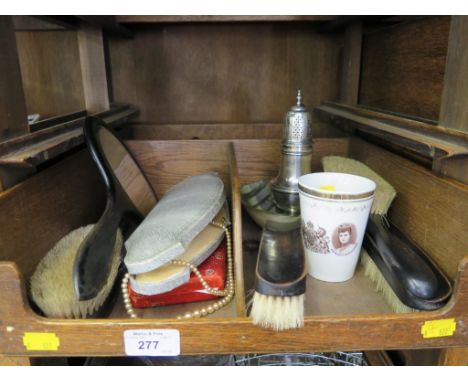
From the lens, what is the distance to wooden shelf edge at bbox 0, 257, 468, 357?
0.43 m

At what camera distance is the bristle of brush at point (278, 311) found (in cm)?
40

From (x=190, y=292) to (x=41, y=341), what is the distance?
173mm

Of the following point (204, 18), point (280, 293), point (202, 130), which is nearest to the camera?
point (280, 293)

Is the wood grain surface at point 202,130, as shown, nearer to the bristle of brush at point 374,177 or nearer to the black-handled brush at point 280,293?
the bristle of brush at point 374,177

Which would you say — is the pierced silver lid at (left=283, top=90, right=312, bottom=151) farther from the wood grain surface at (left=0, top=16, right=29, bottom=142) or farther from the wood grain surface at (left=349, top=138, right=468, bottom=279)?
the wood grain surface at (left=0, top=16, right=29, bottom=142)

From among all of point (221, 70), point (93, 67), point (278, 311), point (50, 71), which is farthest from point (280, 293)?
point (50, 71)

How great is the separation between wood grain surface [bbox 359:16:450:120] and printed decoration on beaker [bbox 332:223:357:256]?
0.27 meters

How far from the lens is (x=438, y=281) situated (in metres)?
0.46

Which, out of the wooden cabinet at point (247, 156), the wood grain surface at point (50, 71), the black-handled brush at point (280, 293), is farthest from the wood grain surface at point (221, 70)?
the black-handled brush at point (280, 293)

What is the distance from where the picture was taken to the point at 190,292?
A: 511 millimetres

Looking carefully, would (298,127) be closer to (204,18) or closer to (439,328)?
(439,328)
